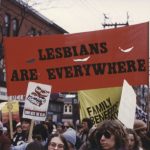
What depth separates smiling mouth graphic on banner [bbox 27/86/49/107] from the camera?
9.05 meters

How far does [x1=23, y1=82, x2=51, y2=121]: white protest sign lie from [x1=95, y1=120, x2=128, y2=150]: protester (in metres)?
4.69

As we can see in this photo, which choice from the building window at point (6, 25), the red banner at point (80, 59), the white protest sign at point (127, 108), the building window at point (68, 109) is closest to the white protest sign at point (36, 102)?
the red banner at point (80, 59)

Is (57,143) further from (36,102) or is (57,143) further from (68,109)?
(68,109)

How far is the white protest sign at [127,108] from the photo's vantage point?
7.24 metres

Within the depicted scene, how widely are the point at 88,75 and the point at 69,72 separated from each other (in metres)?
0.34

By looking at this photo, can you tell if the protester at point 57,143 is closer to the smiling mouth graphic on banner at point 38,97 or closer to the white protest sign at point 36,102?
the white protest sign at point 36,102

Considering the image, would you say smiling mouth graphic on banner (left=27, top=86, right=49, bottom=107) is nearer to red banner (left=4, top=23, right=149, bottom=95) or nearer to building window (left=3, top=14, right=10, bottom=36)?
red banner (left=4, top=23, right=149, bottom=95)

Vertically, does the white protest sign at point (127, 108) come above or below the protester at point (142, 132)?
above

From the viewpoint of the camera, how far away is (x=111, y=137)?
13.9 feet

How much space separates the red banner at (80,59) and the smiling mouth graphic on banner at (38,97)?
1.26m

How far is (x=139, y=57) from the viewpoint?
10.4 m

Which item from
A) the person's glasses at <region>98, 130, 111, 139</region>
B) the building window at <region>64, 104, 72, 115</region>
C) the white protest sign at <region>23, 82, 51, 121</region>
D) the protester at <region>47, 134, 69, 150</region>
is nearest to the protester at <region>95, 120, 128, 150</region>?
the person's glasses at <region>98, 130, 111, 139</region>

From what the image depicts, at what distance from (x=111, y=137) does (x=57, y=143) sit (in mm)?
686

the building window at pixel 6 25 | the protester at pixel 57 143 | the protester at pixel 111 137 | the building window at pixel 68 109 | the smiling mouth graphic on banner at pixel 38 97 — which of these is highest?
the building window at pixel 6 25
